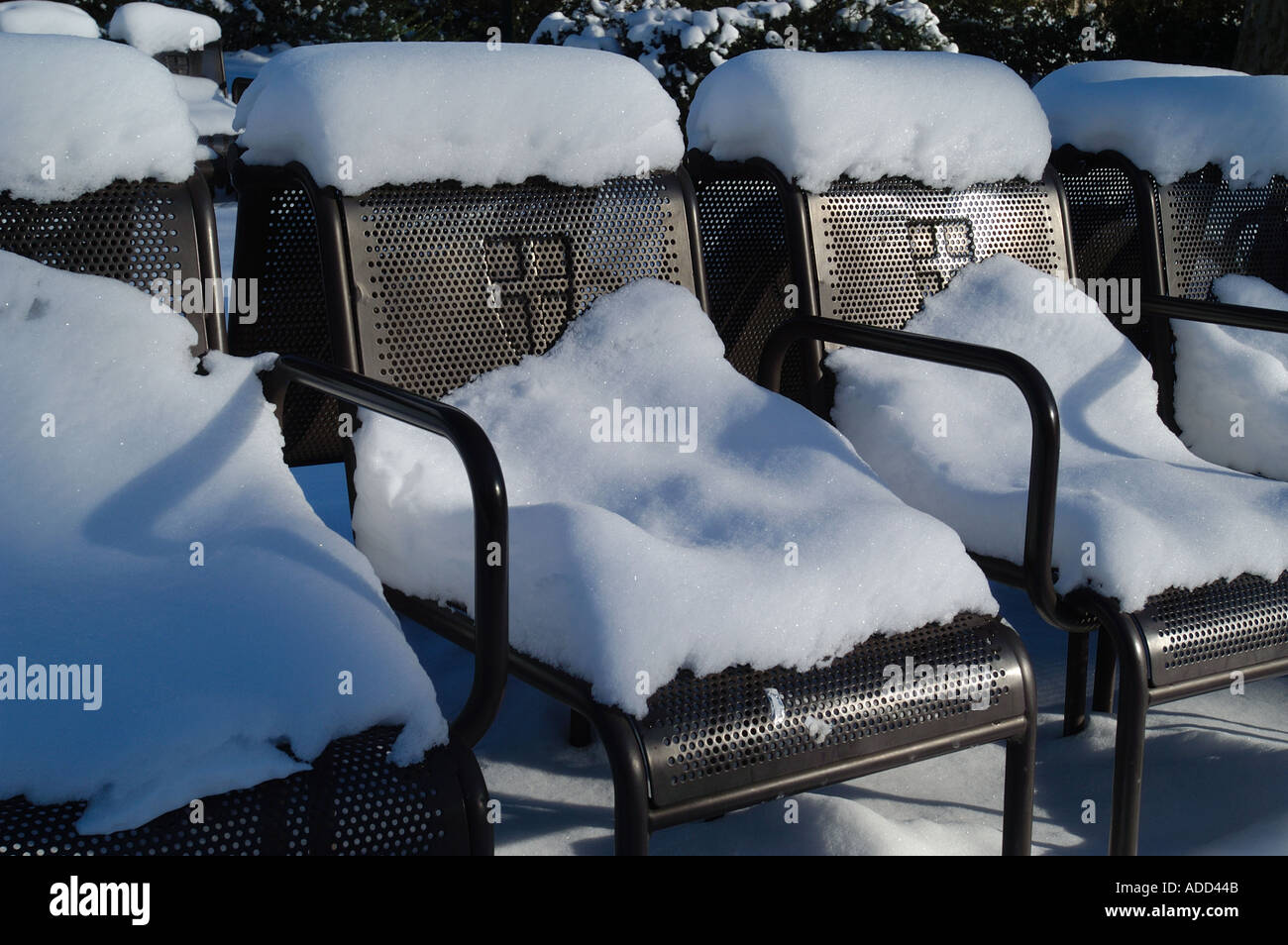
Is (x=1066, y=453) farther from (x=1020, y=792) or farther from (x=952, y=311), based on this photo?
(x=1020, y=792)

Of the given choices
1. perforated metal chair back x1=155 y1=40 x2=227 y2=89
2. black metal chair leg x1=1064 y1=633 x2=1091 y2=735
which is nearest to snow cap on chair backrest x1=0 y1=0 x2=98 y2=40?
perforated metal chair back x1=155 y1=40 x2=227 y2=89

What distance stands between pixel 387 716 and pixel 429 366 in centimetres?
73

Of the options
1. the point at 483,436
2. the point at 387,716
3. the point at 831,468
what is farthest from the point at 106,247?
the point at 831,468

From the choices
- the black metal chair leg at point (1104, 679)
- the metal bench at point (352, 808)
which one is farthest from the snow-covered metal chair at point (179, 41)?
the metal bench at point (352, 808)

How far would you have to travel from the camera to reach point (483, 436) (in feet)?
4.06

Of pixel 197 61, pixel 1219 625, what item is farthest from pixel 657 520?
pixel 197 61

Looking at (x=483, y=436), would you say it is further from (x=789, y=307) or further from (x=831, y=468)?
(x=789, y=307)

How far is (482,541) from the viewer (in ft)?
4.00

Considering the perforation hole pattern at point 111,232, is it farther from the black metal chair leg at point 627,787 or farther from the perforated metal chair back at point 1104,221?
the perforated metal chair back at point 1104,221

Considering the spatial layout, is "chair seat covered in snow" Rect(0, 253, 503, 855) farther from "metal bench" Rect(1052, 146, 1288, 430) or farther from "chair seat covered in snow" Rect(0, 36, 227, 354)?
"metal bench" Rect(1052, 146, 1288, 430)

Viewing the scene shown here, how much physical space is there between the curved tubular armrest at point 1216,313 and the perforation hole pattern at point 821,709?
936 mm

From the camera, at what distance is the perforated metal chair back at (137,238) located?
1575mm

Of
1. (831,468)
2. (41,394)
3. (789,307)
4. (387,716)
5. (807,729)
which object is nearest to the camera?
(387,716)
